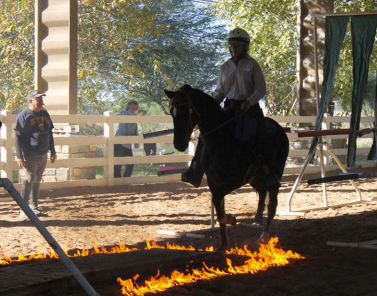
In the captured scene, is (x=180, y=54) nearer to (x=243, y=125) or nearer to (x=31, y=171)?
(x=31, y=171)

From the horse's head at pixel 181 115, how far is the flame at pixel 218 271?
1346 millimetres

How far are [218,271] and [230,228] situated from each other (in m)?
3.03

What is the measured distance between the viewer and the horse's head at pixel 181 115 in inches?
270

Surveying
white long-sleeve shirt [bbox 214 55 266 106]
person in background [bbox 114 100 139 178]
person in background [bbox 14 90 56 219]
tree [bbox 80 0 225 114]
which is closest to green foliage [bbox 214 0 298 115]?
tree [bbox 80 0 225 114]

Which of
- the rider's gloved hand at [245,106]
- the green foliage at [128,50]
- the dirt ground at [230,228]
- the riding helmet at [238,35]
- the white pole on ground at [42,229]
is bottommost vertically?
the dirt ground at [230,228]

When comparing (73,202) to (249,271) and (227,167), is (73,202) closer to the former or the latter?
(227,167)

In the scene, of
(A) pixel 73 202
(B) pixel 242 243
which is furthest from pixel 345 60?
(B) pixel 242 243

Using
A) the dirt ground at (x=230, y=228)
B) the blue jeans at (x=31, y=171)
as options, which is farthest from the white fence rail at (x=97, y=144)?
the blue jeans at (x=31, y=171)

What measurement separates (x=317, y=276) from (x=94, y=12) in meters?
21.5

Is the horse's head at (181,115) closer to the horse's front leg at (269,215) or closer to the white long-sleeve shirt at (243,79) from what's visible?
the white long-sleeve shirt at (243,79)

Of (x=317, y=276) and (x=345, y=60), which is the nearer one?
(x=317, y=276)

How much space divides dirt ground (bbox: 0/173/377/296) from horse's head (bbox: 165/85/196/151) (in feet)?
5.51

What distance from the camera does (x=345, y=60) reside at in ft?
78.9

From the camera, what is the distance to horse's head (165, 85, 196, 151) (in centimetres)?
686
